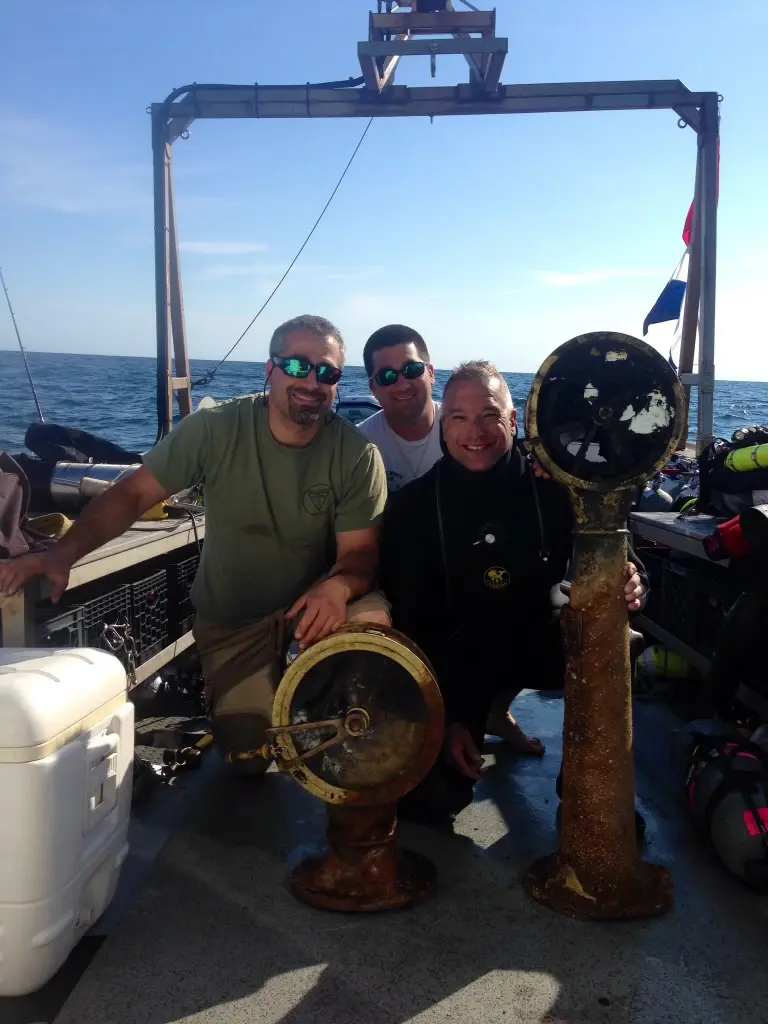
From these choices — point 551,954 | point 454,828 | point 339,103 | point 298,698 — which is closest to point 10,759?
point 298,698

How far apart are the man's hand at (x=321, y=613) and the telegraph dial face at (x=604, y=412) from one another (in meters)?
0.75

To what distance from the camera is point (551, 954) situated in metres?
2.24

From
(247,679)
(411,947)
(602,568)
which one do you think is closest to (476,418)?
(602,568)

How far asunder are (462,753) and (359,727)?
0.75 metres

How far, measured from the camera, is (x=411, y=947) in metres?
2.28

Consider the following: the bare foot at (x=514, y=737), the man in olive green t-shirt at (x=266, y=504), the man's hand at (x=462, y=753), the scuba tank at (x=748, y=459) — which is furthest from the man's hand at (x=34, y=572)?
the scuba tank at (x=748, y=459)

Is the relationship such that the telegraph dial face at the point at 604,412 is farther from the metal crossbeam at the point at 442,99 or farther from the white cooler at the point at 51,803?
the metal crossbeam at the point at 442,99

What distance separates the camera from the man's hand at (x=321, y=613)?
249cm

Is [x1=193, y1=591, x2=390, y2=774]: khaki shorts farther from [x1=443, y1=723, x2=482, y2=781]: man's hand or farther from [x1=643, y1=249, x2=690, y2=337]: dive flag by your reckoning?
[x1=643, y1=249, x2=690, y2=337]: dive flag

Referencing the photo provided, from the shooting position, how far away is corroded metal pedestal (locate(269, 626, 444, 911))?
2.35m

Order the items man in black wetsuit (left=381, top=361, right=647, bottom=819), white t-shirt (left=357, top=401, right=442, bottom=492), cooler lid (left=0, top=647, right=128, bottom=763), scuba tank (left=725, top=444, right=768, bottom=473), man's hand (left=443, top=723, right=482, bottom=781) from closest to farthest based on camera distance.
A: cooler lid (left=0, top=647, right=128, bottom=763) → man's hand (left=443, top=723, right=482, bottom=781) → man in black wetsuit (left=381, top=361, right=647, bottom=819) → scuba tank (left=725, top=444, right=768, bottom=473) → white t-shirt (left=357, top=401, right=442, bottom=492)

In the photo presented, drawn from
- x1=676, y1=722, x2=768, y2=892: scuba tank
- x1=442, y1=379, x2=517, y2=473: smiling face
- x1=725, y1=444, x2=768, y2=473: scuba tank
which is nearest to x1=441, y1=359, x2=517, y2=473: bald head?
x1=442, y1=379, x2=517, y2=473: smiling face

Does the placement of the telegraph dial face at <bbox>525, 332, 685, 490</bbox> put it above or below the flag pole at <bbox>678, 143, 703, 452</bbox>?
below

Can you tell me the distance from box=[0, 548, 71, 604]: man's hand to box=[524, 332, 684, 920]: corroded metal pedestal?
1.49 m
